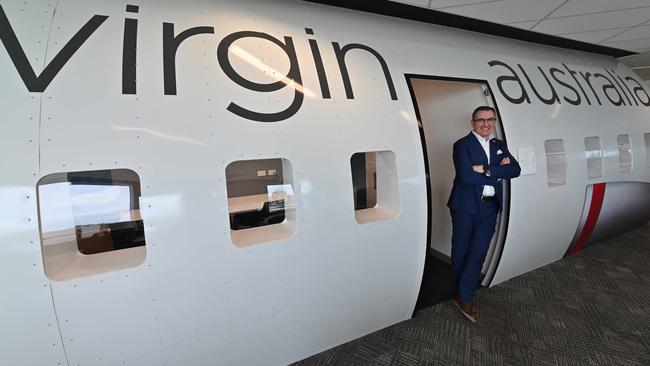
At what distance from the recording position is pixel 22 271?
1308mm

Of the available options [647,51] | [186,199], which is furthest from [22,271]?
[647,51]

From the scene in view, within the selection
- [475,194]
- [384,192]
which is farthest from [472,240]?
[384,192]

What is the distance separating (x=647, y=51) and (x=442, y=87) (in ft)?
10.6

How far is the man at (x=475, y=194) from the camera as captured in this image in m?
2.51

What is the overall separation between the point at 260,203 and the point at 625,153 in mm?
5027

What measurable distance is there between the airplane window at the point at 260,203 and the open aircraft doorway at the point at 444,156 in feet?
5.08

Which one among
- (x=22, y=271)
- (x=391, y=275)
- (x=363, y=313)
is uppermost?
(x=22, y=271)

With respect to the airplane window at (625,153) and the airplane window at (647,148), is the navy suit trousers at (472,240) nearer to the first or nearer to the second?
the airplane window at (625,153)

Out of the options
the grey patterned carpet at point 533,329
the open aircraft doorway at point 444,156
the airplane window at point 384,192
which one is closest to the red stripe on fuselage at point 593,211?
the grey patterned carpet at point 533,329

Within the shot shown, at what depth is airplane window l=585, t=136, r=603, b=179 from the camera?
344 cm

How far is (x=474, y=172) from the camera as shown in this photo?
2.49 metres

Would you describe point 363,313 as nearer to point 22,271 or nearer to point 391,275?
point 391,275

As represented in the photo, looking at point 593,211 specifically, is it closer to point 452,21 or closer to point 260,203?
point 452,21

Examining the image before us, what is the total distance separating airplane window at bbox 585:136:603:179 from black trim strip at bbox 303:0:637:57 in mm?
1254
